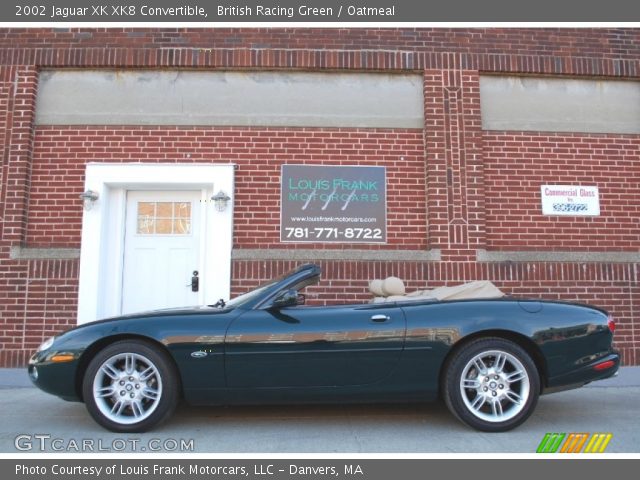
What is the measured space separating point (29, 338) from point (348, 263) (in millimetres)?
4013

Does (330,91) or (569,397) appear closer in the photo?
(569,397)

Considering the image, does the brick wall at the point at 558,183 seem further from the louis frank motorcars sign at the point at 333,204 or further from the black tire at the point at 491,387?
the black tire at the point at 491,387

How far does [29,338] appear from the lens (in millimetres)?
6535

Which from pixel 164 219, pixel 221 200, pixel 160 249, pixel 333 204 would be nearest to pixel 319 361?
pixel 333 204

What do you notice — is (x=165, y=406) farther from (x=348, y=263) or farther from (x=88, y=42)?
(x=88, y=42)

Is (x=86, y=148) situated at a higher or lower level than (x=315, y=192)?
higher

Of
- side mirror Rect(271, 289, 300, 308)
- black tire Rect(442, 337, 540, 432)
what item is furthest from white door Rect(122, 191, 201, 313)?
black tire Rect(442, 337, 540, 432)

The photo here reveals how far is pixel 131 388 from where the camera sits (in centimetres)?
378

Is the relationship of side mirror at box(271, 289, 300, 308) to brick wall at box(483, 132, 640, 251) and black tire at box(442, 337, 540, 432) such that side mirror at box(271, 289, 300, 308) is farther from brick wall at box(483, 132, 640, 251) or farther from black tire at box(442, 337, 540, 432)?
brick wall at box(483, 132, 640, 251)

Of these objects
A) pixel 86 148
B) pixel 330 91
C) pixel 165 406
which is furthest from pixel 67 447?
pixel 330 91

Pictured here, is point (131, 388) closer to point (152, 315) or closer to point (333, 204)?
point (152, 315)

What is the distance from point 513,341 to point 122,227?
201 inches

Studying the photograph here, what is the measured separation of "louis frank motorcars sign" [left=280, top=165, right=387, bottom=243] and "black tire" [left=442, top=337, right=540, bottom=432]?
10.6ft

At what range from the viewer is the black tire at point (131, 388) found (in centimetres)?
374
